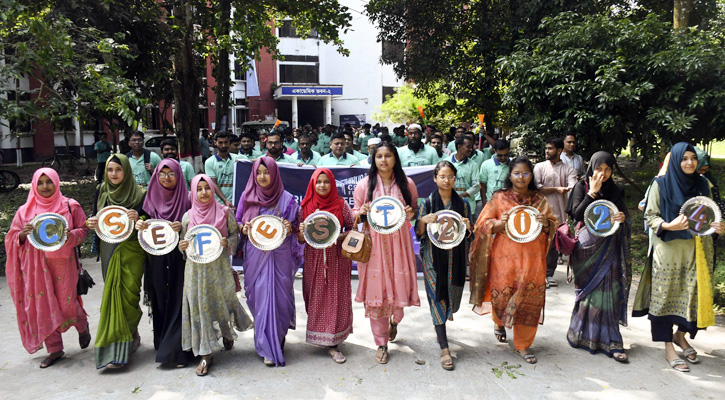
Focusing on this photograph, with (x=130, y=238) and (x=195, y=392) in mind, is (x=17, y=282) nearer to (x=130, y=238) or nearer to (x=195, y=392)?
(x=130, y=238)

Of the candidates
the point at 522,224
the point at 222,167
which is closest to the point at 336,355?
the point at 522,224

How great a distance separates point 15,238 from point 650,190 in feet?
16.4

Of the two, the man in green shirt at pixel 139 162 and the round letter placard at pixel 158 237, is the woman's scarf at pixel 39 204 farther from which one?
the man in green shirt at pixel 139 162

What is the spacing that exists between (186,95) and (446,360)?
9570 millimetres

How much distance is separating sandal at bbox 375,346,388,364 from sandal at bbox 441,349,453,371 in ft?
1.46

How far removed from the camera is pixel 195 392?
3.85 m

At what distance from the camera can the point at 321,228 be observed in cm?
418

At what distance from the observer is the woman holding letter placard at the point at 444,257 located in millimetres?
4215

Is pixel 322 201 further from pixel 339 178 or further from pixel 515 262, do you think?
pixel 339 178

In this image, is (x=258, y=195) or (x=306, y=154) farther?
(x=306, y=154)

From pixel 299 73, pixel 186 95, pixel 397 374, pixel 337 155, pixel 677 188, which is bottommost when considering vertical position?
pixel 397 374

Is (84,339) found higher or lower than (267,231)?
lower

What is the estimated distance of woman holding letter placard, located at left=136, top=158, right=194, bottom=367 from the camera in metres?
4.19

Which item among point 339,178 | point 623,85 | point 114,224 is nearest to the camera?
point 114,224
